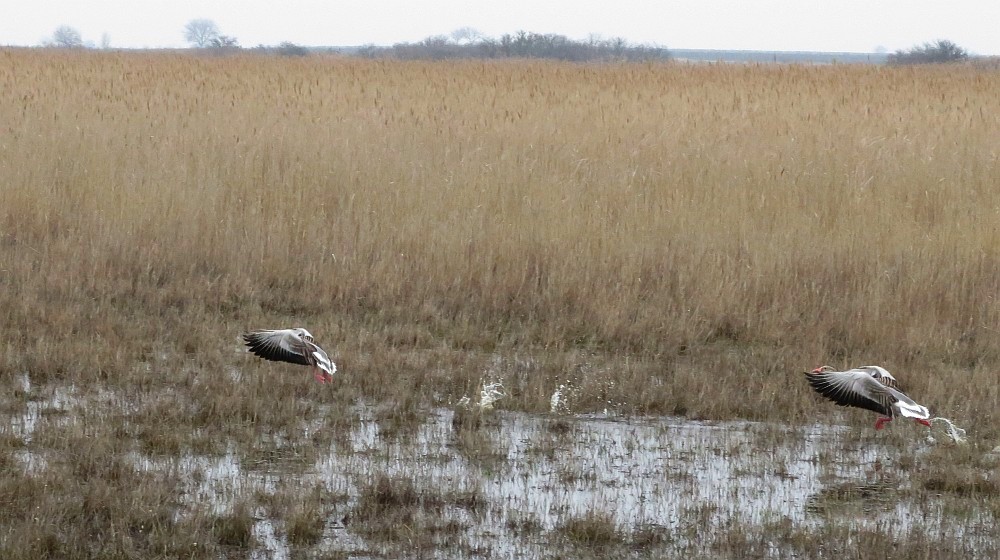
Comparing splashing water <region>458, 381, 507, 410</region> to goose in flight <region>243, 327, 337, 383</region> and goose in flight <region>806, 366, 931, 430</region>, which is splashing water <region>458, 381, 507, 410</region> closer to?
goose in flight <region>243, 327, 337, 383</region>

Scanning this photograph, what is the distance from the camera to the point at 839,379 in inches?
190

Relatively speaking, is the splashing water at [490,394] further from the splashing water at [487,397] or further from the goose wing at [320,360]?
the goose wing at [320,360]

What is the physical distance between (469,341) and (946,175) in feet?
17.0

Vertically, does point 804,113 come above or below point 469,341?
above

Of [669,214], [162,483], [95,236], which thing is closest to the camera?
[162,483]

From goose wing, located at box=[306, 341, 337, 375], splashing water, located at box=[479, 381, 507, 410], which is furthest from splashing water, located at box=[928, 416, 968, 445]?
goose wing, located at box=[306, 341, 337, 375]

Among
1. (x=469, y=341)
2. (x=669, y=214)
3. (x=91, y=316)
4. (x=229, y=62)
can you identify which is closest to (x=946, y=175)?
(x=669, y=214)

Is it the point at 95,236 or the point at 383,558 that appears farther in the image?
the point at 95,236

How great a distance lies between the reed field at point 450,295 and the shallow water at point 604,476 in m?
0.04

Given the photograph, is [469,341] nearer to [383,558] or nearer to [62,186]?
[383,558]

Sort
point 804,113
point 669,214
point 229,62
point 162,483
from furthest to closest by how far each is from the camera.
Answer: point 229,62 → point 804,113 → point 669,214 → point 162,483

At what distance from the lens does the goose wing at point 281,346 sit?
5055 millimetres

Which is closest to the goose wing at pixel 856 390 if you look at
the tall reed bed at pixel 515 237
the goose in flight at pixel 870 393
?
the goose in flight at pixel 870 393

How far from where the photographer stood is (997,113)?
11.9 m
